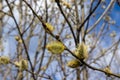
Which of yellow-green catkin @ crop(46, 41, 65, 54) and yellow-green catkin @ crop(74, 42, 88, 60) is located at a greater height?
yellow-green catkin @ crop(46, 41, 65, 54)

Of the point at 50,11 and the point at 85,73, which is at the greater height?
the point at 50,11

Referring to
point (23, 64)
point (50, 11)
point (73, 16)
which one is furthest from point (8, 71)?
point (23, 64)

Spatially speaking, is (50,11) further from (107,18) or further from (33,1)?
(107,18)

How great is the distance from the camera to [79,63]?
3.60 feet

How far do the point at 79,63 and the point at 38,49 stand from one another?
7.47 feet

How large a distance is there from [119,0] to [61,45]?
19.6 inches

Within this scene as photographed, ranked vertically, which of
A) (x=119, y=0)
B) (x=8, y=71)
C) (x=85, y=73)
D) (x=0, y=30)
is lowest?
(x=8, y=71)

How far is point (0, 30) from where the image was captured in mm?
4094

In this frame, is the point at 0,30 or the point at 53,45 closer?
the point at 53,45

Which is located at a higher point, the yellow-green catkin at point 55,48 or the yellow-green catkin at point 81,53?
the yellow-green catkin at point 55,48

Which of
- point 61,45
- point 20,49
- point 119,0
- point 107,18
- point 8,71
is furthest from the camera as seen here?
point 8,71

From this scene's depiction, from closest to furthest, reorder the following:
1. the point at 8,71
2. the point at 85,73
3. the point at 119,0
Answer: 1. the point at 119,0
2. the point at 85,73
3. the point at 8,71

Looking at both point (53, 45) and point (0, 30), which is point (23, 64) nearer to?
point (53, 45)

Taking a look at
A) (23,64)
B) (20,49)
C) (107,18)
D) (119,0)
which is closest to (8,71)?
(20,49)
